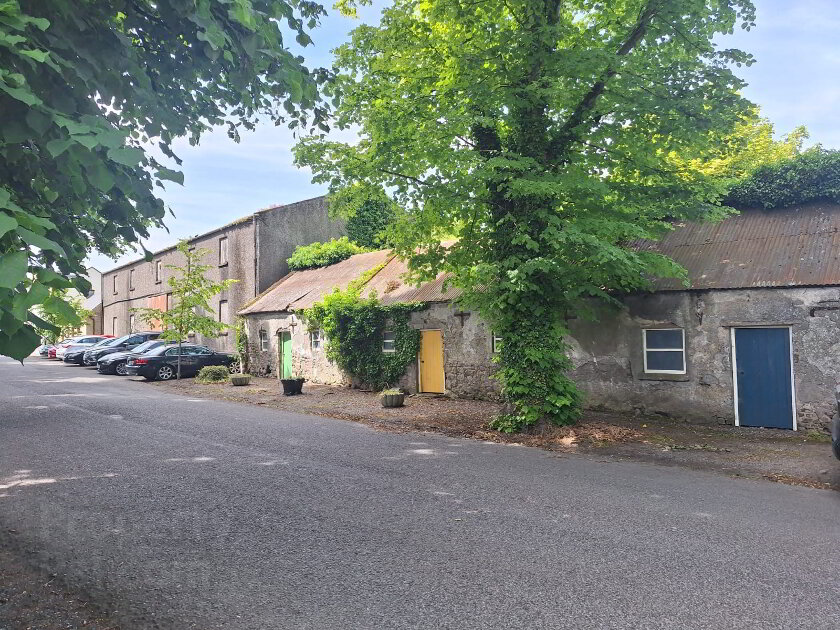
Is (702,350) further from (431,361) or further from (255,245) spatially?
(255,245)

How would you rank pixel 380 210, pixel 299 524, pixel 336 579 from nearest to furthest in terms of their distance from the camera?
pixel 336 579, pixel 299 524, pixel 380 210

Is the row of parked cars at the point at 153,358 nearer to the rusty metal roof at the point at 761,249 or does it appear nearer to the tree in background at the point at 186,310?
the tree in background at the point at 186,310

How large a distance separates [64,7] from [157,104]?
42.7 inches

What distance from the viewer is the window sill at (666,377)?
12.3 meters

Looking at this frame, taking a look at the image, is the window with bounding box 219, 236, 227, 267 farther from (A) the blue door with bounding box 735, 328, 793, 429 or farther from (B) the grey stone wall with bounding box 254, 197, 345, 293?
(A) the blue door with bounding box 735, 328, 793, 429

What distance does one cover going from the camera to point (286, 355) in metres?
23.5

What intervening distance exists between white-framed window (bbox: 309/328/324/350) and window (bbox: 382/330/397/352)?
332cm

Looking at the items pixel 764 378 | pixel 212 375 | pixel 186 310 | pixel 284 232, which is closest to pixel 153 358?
pixel 186 310

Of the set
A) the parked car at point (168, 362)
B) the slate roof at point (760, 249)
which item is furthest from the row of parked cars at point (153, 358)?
the slate roof at point (760, 249)

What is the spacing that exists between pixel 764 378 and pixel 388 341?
35.6ft

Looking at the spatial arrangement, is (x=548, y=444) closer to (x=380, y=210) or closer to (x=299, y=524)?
(x=299, y=524)

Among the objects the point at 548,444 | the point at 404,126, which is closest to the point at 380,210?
the point at 404,126

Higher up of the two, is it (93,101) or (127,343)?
(93,101)

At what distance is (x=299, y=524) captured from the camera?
556 cm
